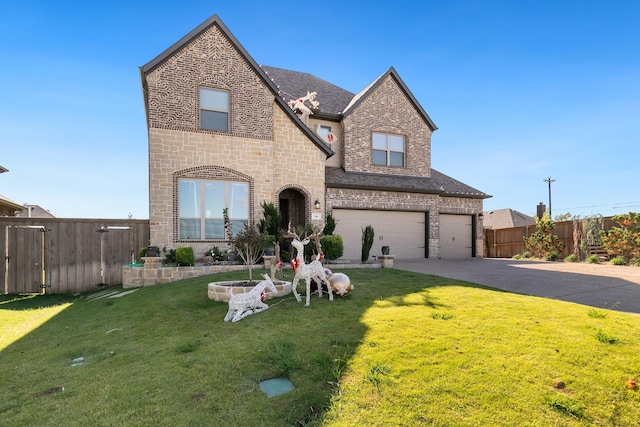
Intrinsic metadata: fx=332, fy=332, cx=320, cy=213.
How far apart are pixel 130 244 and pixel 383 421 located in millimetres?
12242

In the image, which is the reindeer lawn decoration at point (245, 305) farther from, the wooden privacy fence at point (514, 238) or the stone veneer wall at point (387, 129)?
the wooden privacy fence at point (514, 238)

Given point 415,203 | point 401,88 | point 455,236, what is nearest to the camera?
point 415,203

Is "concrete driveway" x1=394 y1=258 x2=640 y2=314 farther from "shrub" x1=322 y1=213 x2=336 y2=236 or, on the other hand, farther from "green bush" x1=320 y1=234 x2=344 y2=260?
"shrub" x1=322 y1=213 x2=336 y2=236

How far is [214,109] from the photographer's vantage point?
13492 mm

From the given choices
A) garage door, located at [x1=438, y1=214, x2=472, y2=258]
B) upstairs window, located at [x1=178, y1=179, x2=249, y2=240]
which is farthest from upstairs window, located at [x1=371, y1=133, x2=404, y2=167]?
upstairs window, located at [x1=178, y1=179, x2=249, y2=240]

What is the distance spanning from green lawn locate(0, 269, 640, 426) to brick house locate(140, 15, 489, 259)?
22.7ft

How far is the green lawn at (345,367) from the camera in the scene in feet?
10.8

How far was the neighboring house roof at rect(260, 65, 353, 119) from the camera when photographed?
1777cm

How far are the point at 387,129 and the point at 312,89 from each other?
16.8 ft

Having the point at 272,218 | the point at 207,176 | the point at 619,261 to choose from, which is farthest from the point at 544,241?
the point at 207,176

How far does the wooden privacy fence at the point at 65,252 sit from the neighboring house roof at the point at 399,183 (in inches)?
341

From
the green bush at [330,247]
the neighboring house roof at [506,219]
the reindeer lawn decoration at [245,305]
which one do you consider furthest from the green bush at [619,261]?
the neighboring house roof at [506,219]

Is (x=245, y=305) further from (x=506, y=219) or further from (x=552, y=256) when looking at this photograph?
(x=506, y=219)

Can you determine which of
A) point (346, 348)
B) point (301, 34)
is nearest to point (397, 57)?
point (301, 34)
